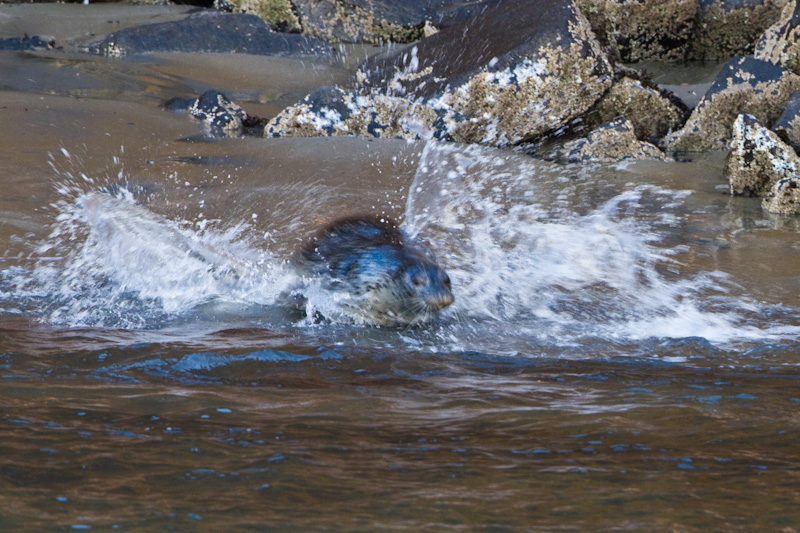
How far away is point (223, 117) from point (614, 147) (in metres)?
3.00

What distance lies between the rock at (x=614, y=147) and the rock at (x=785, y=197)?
1042mm

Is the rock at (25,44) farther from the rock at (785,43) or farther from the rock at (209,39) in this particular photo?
the rock at (785,43)

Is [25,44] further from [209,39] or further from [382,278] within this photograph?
[382,278]

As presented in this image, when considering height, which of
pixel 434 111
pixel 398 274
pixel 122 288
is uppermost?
pixel 434 111

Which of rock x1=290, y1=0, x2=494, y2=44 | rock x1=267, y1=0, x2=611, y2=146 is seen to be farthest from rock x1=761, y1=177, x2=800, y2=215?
rock x1=290, y1=0, x2=494, y2=44

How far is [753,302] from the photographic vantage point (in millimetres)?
3309

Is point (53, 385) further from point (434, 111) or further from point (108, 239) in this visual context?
point (434, 111)

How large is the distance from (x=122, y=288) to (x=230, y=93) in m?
4.57

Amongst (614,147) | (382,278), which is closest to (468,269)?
(382,278)

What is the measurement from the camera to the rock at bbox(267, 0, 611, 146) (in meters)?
5.92

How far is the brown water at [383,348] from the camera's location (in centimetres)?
151

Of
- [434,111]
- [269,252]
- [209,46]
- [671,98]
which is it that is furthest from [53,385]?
[209,46]

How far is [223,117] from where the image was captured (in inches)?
246

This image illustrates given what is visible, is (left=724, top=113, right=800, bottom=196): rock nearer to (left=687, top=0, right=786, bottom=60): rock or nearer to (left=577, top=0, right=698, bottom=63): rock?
(left=577, top=0, right=698, bottom=63): rock
